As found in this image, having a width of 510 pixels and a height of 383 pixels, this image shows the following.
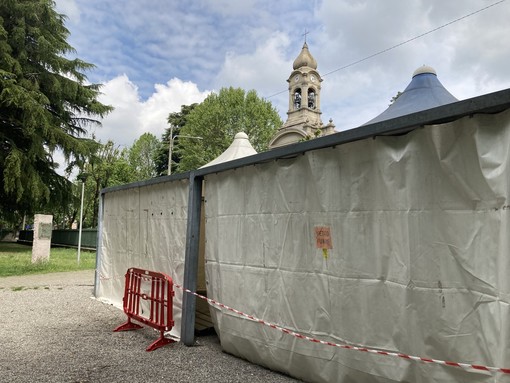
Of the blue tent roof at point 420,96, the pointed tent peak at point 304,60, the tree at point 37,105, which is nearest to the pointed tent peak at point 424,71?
the blue tent roof at point 420,96

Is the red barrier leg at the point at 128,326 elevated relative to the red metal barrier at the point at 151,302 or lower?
lower

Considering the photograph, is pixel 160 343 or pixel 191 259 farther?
pixel 191 259

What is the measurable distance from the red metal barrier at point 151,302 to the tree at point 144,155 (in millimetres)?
43322

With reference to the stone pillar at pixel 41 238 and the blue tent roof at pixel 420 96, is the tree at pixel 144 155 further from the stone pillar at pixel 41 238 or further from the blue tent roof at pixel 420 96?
the blue tent roof at pixel 420 96

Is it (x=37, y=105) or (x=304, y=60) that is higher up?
(x=304, y=60)

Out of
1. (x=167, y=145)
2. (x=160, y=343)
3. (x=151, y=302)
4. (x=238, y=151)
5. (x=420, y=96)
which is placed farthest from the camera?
(x=167, y=145)

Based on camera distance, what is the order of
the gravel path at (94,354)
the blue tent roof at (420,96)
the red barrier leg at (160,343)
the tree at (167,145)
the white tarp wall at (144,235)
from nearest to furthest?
the gravel path at (94,354), the red barrier leg at (160,343), the white tarp wall at (144,235), the blue tent roof at (420,96), the tree at (167,145)

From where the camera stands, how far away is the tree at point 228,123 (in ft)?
130

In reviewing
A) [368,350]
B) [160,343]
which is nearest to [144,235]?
[160,343]

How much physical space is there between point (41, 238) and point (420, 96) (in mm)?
15481

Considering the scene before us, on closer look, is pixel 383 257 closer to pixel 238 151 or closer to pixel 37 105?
pixel 238 151

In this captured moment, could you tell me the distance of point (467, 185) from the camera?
10.3 ft

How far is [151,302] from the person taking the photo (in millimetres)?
6449

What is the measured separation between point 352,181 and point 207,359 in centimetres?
315
